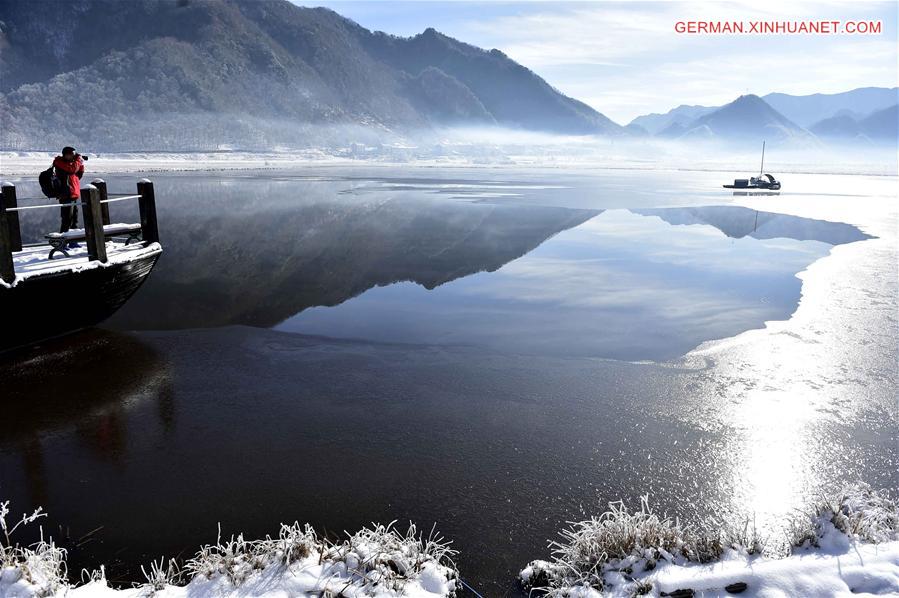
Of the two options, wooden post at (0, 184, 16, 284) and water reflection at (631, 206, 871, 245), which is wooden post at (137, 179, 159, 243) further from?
water reflection at (631, 206, 871, 245)

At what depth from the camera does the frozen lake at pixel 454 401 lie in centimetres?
520

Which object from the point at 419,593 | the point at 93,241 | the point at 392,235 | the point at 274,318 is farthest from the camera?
the point at 392,235

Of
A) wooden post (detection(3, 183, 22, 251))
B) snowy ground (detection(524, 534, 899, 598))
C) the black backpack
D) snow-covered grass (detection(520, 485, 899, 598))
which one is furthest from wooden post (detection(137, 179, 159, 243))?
snowy ground (detection(524, 534, 899, 598))

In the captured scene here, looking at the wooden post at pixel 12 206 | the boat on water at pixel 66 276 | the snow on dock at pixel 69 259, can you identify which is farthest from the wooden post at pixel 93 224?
the wooden post at pixel 12 206

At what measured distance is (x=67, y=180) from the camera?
37.6 ft

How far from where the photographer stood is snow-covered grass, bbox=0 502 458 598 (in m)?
3.93

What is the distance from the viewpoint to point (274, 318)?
10828 millimetres

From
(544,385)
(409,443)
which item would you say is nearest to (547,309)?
(544,385)

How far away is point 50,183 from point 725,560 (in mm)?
12182

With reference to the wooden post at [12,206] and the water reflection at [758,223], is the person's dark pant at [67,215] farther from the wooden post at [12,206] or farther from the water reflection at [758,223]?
the water reflection at [758,223]

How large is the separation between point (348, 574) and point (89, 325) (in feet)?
26.8

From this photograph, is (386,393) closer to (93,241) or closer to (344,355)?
(344,355)

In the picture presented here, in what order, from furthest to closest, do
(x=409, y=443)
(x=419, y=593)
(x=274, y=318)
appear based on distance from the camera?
(x=274, y=318)
(x=409, y=443)
(x=419, y=593)

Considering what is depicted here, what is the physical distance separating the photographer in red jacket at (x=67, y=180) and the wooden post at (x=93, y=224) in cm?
176
